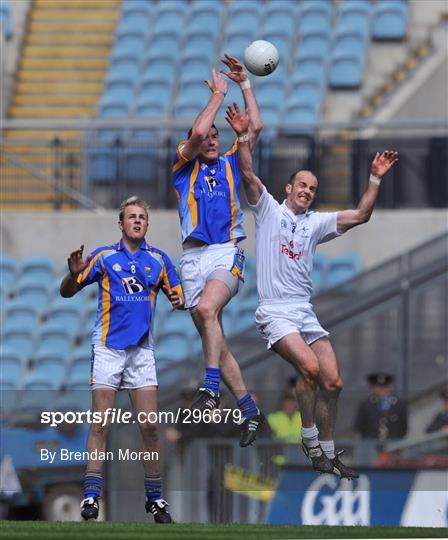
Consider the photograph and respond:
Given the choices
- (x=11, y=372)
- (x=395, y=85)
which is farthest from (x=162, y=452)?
(x=395, y=85)

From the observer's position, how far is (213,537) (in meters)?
11.0

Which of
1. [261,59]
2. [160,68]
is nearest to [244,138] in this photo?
[261,59]

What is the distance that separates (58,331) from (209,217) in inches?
305

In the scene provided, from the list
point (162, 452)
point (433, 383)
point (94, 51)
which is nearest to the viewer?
point (162, 452)

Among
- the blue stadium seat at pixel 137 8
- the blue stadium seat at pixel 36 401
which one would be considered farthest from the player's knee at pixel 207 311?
the blue stadium seat at pixel 137 8

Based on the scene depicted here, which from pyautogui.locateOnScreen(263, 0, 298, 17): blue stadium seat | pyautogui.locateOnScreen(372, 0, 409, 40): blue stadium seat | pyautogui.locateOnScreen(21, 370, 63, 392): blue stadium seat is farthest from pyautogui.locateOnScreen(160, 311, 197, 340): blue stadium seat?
pyautogui.locateOnScreen(263, 0, 298, 17): blue stadium seat

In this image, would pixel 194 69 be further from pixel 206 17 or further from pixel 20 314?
pixel 20 314

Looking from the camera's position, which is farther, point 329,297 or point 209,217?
point 329,297

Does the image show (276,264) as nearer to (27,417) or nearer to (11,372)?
(27,417)

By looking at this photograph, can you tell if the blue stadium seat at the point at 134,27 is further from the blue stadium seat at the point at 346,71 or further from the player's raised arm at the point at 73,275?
the player's raised arm at the point at 73,275

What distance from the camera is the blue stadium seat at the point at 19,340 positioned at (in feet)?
67.6

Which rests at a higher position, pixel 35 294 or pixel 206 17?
pixel 206 17

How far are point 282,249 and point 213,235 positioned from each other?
501 mm

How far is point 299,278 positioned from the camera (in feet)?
43.2
